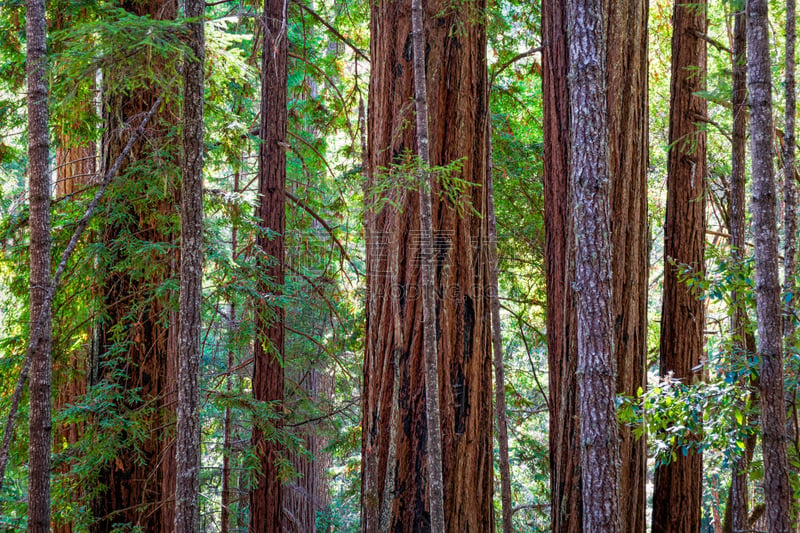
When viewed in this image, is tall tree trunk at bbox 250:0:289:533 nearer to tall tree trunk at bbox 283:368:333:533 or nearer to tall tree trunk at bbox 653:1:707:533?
tall tree trunk at bbox 283:368:333:533

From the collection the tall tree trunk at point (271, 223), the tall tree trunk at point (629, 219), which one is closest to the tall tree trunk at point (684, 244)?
the tall tree trunk at point (629, 219)

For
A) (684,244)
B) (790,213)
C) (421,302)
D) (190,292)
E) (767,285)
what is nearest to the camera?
(767,285)

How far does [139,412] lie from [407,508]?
267 centimetres

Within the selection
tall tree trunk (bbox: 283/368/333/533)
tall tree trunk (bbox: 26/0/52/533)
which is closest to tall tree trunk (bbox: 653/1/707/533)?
tall tree trunk (bbox: 26/0/52/533)

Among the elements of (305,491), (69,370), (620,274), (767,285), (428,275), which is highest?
(620,274)

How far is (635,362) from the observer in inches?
212

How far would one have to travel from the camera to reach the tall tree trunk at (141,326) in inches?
236

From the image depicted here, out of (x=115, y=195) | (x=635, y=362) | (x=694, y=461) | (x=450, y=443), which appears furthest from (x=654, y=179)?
(x=115, y=195)

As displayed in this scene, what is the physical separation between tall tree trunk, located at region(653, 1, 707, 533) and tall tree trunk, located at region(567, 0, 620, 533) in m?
3.63

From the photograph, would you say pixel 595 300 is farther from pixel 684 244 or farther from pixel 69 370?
pixel 69 370

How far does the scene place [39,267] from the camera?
15.8 feet

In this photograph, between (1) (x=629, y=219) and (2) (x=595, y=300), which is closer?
(2) (x=595, y=300)

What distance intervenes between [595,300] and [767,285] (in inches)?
42.0

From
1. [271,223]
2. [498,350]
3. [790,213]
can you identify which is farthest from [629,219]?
[271,223]
